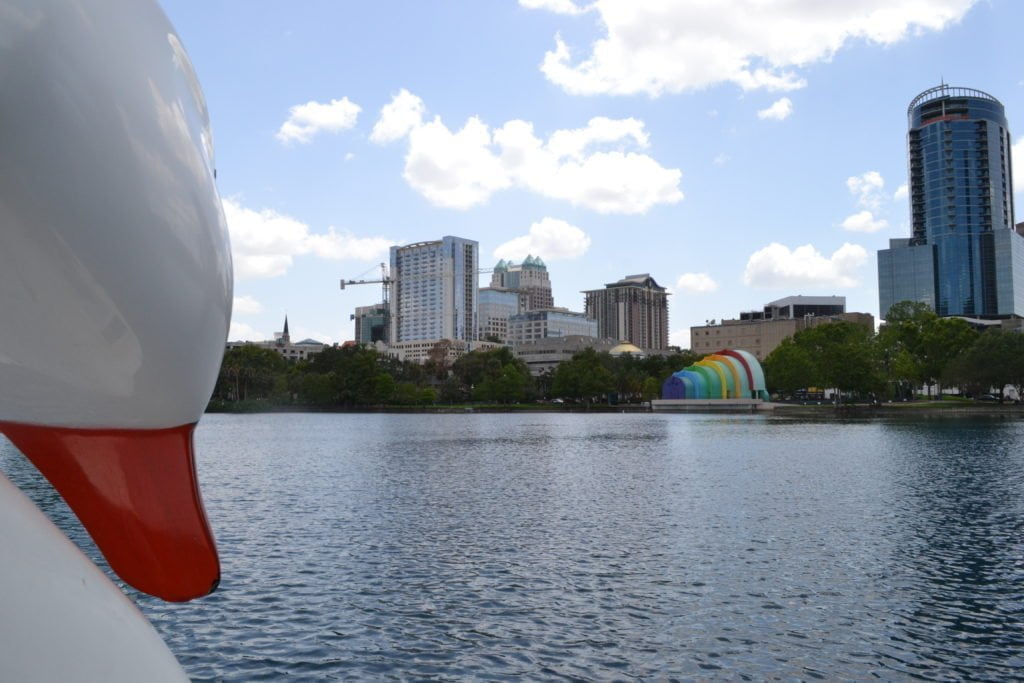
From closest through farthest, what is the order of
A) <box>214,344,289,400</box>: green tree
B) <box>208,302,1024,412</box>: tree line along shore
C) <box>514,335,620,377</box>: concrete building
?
<box>208,302,1024,412</box>: tree line along shore < <box>214,344,289,400</box>: green tree < <box>514,335,620,377</box>: concrete building

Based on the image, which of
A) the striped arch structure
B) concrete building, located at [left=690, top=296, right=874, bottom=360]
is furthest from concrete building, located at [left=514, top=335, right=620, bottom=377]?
the striped arch structure

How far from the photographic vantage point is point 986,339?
62375 millimetres

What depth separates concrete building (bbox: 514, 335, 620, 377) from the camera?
499 feet

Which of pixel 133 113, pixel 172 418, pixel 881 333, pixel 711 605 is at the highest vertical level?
pixel 881 333

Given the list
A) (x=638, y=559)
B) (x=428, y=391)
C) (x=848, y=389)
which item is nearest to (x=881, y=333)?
(x=848, y=389)

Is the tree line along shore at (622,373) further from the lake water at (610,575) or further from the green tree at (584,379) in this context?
the lake water at (610,575)

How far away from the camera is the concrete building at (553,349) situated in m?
152

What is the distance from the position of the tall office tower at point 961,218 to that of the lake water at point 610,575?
138168 millimetres

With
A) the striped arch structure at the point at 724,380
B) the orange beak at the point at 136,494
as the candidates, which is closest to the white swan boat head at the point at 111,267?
the orange beak at the point at 136,494

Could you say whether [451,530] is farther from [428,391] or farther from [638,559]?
[428,391]

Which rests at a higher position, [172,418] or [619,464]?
[172,418]

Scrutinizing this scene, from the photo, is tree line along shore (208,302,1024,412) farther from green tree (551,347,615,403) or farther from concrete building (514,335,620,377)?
concrete building (514,335,620,377)

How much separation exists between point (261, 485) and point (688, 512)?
11258 mm

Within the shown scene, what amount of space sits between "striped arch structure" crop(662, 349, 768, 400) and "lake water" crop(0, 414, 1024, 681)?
57816mm
